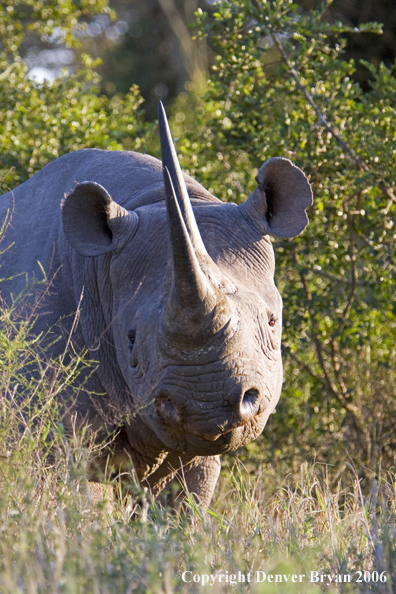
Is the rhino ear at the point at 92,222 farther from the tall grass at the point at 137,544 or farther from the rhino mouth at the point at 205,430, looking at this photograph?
the rhino mouth at the point at 205,430

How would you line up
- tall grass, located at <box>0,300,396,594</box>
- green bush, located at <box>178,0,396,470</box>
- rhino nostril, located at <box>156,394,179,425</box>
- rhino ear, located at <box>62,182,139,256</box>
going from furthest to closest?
1. green bush, located at <box>178,0,396,470</box>
2. rhino ear, located at <box>62,182,139,256</box>
3. rhino nostril, located at <box>156,394,179,425</box>
4. tall grass, located at <box>0,300,396,594</box>

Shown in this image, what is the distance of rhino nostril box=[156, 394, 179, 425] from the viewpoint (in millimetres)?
3527

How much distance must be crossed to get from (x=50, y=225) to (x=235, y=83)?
2.63 metres

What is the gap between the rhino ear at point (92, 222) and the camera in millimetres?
4195

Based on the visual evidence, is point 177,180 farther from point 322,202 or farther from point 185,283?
point 322,202

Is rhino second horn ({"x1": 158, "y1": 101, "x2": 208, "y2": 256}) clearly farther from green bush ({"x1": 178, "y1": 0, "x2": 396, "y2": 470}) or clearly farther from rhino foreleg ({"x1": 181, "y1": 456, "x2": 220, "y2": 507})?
green bush ({"x1": 178, "y1": 0, "x2": 396, "y2": 470})

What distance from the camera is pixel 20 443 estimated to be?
3.66 m

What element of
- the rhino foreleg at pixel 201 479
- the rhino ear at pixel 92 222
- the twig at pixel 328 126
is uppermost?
the rhino ear at pixel 92 222

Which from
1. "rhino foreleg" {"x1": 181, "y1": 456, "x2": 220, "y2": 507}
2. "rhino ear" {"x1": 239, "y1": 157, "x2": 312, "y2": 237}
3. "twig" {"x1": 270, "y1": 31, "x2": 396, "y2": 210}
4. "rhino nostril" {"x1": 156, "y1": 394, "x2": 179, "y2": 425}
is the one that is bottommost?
"rhino foreleg" {"x1": 181, "y1": 456, "x2": 220, "y2": 507}

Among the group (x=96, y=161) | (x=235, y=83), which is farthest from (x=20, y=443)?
(x=235, y=83)

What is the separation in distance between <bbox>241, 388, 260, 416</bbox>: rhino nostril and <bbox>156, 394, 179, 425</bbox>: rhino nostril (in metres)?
0.29

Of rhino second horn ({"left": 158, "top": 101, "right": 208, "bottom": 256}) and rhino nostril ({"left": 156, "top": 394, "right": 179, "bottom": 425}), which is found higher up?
rhino second horn ({"left": 158, "top": 101, "right": 208, "bottom": 256})

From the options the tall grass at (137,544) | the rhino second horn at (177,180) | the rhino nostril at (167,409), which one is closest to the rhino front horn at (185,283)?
the rhino second horn at (177,180)

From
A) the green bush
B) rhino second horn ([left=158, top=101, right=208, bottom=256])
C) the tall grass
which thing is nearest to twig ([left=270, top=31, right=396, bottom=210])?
the green bush
